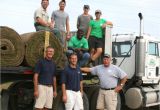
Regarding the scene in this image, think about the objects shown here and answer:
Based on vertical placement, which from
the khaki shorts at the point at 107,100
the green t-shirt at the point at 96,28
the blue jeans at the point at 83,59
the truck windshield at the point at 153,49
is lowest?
the khaki shorts at the point at 107,100

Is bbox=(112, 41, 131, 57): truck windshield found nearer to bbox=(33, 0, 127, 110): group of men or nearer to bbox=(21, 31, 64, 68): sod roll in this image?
bbox=(33, 0, 127, 110): group of men

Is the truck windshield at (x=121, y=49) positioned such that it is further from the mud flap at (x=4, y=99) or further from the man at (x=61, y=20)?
the mud flap at (x=4, y=99)

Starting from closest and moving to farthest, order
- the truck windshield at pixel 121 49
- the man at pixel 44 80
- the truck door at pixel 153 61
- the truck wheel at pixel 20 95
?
the man at pixel 44 80 < the truck wheel at pixel 20 95 < the truck door at pixel 153 61 < the truck windshield at pixel 121 49

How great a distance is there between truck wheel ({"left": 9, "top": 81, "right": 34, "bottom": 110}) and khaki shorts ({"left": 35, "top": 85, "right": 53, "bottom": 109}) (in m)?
0.78

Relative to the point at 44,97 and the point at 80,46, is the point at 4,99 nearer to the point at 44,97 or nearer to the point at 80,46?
the point at 44,97

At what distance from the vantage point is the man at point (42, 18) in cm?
896

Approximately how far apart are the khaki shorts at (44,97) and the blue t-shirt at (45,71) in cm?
11

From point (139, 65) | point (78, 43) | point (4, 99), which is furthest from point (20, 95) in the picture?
point (139, 65)

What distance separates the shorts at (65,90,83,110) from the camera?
8.36 meters

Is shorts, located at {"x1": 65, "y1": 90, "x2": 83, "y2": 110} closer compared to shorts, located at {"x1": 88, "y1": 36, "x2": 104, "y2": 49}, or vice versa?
shorts, located at {"x1": 65, "y1": 90, "x2": 83, "y2": 110}

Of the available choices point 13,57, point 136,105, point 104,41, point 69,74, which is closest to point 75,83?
point 69,74

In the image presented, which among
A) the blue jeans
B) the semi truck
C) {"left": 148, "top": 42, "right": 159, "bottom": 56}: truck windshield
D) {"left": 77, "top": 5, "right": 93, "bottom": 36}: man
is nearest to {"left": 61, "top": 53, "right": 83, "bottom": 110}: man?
the blue jeans

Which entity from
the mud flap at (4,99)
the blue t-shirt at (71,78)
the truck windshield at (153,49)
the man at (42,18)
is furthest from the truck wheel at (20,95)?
the truck windshield at (153,49)

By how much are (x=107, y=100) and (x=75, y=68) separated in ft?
4.09
